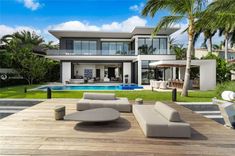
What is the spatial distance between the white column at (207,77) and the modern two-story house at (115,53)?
7458mm

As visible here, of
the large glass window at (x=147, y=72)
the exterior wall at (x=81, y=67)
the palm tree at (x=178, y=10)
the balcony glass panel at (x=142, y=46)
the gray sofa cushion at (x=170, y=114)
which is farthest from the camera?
the exterior wall at (x=81, y=67)

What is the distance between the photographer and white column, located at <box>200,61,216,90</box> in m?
18.0

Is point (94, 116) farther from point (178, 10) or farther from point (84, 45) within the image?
point (84, 45)

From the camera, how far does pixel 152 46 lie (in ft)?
87.0

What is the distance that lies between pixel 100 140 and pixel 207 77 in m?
15.5

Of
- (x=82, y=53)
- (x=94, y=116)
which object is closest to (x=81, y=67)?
(x=82, y=53)

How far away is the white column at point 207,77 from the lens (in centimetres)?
1805

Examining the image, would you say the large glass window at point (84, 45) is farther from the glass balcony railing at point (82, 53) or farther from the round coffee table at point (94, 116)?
the round coffee table at point (94, 116)

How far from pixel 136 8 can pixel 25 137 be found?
39.8ft

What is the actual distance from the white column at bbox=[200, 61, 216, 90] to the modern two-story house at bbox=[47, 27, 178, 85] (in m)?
7.46

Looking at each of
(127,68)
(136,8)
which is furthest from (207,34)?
(136,8)

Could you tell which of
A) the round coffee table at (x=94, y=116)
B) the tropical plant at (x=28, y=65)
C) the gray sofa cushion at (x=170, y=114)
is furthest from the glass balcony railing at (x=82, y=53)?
the gray sofa cushion at (x=170, y=114)

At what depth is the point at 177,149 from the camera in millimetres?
Answer: 4324

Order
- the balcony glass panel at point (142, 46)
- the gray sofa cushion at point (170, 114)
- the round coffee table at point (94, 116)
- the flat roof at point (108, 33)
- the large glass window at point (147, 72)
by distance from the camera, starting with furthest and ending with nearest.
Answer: the balcony glass panel at point (142, 46), the large glass window at point (147, 72), the flat roof at point (108, 33), the round coffee table at point (94, 116), the gray sofa cushion at point (170, 114)
